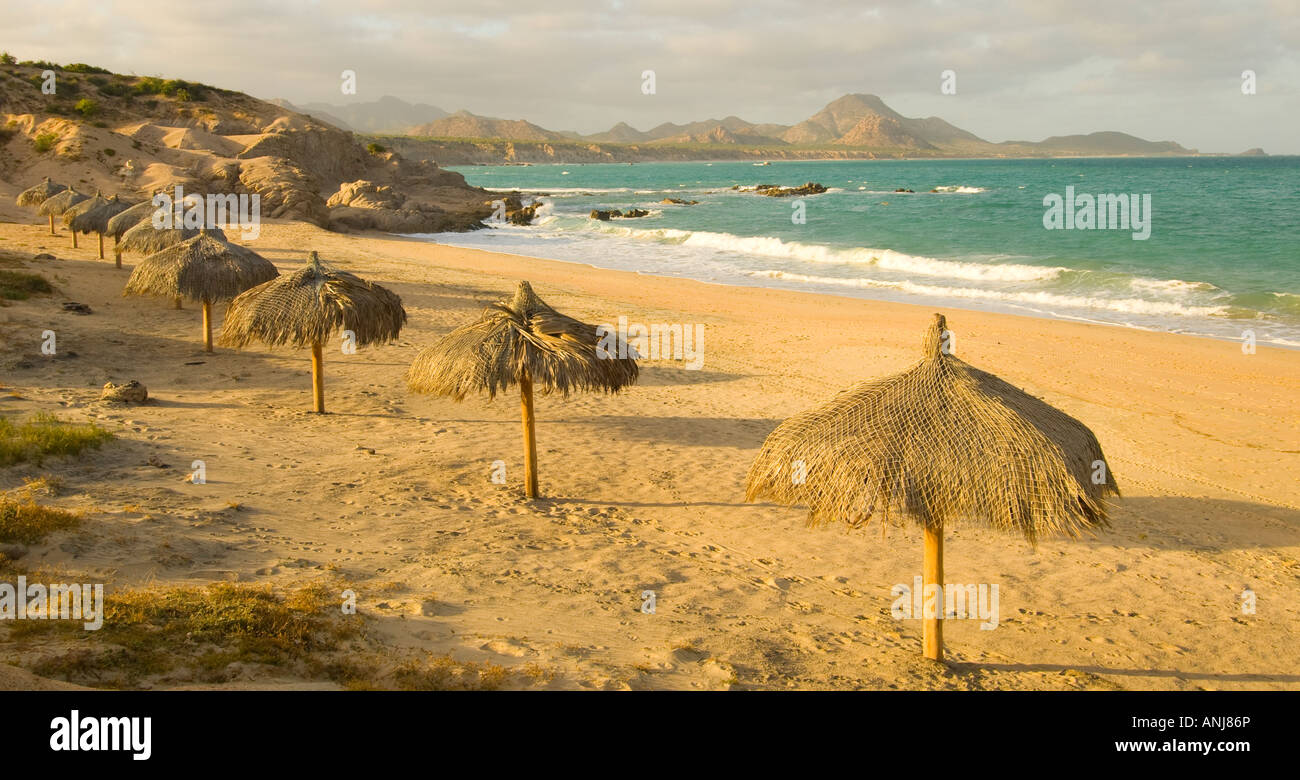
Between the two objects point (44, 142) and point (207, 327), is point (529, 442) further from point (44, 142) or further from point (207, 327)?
point (44, 142)

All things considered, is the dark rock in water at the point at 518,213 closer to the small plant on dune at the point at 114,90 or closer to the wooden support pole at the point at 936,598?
the small plant on dune at the point at 114,90

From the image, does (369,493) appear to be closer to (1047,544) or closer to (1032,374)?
(1047,544)

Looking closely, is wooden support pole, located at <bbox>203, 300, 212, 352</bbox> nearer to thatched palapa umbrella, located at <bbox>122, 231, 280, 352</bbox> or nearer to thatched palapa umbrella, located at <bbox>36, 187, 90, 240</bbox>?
thatched palapa umbrella, located at <bbox>122, 231, 280, 352</bbox>

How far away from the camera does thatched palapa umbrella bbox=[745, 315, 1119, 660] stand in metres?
5.49

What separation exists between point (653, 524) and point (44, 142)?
133 ft

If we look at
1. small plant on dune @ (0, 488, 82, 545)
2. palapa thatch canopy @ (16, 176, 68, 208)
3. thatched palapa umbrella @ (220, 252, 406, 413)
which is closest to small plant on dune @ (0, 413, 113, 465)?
small plant on dune @ (0, 488, 82, 545)

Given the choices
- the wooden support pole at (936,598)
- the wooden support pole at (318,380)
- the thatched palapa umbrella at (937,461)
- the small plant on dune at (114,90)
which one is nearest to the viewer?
the thatched palapa umbrella at (937,461)

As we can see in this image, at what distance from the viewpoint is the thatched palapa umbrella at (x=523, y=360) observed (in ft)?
27.7

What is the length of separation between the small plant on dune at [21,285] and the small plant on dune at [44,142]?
26077 mm

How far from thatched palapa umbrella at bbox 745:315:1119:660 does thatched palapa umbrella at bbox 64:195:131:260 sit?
70.9ft

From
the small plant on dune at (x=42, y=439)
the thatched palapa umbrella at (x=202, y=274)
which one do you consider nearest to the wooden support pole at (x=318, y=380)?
the small plant on dune at (x=42, y=439)

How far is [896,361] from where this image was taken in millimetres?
15305
